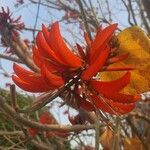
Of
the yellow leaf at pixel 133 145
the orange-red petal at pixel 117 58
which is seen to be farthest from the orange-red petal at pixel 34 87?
the yellow leaf at pixel 133 145

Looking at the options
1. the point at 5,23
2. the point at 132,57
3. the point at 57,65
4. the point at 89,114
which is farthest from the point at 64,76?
the point at 5,23

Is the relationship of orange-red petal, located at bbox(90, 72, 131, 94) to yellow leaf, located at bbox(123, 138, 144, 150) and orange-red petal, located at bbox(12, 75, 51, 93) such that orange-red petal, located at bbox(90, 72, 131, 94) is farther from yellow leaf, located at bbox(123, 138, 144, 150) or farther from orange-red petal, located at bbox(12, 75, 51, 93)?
yellow leaf, located at bbox(123, 138, 144, 150)

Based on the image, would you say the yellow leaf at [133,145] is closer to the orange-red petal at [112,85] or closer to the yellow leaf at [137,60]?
the yellow leaf at [137,60]

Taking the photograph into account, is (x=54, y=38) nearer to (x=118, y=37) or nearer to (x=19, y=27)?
(x=118, y=37)

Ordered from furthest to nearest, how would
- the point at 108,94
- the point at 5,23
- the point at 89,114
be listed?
the point at 5,23 → the point at 89,114 → the point at 108,94

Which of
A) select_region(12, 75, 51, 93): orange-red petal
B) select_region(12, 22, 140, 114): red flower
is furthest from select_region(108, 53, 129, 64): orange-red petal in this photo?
select_region(12, 75, 51, 93): orange-red petal
